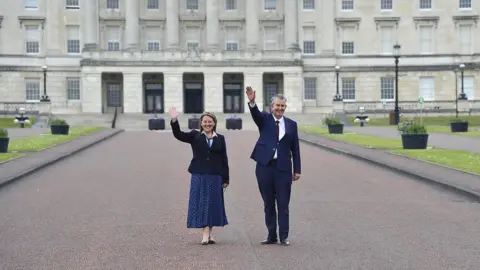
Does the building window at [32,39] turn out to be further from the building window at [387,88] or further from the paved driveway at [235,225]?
the paved driveway at [235,225]

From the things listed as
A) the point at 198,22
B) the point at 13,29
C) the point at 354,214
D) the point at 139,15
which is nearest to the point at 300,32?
the point at 198,22

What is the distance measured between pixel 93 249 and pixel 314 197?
8.68m

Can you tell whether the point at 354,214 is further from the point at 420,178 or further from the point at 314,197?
the point at 420,178

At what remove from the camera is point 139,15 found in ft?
319

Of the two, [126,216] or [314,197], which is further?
[314,197]

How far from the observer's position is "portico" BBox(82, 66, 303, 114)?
89.6 m

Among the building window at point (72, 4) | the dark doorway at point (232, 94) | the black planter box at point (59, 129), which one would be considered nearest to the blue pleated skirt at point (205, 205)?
the black planter box at point (59, 129)

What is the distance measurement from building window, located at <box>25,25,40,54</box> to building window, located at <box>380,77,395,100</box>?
133 feet

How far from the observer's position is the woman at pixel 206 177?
45.8 feet

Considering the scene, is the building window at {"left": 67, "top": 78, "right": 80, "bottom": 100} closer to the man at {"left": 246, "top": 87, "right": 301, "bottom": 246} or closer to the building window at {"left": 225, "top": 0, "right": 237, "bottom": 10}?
the building window at {"left": 225, "top": 0, "right": 237, "bottom": 10}

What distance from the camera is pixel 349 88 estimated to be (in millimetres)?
98750

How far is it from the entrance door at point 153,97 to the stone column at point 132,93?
174 inches

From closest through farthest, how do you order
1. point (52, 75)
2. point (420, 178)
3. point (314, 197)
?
point (314, 197), point (420, 178), point (52, 75)

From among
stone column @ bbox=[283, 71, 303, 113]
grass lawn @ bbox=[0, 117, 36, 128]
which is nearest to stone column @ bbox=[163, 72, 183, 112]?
stone column @ bbox=[283, 71, 303, 113]
